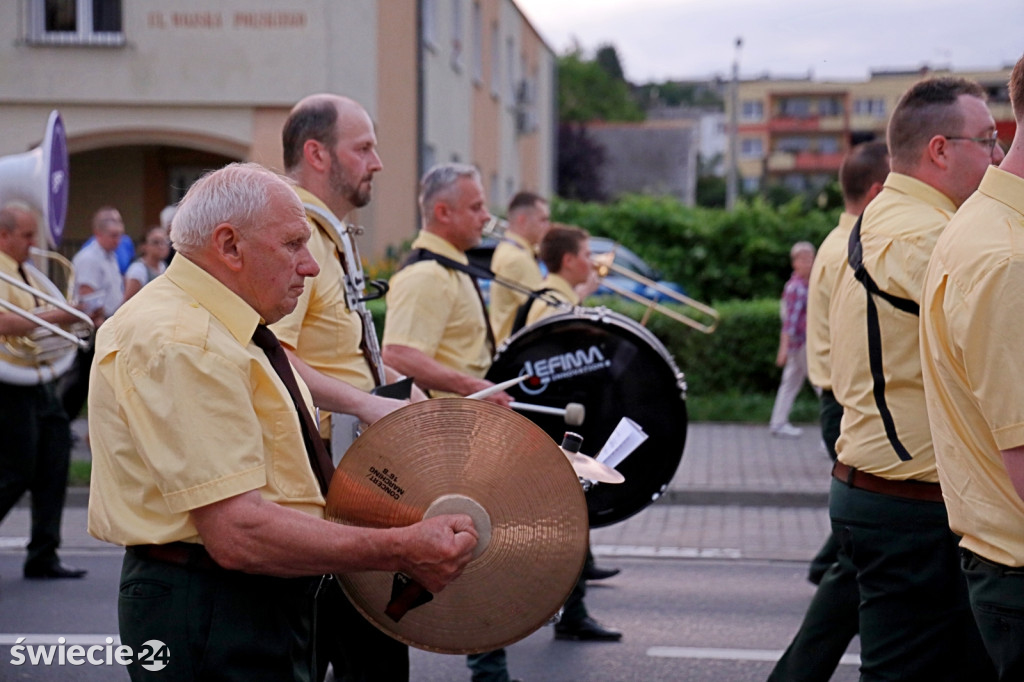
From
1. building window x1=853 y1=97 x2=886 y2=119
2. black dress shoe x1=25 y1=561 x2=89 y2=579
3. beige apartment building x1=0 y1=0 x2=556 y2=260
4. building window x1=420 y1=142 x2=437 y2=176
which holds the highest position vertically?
building window x1=853 y1=97 x2=886 y2=119

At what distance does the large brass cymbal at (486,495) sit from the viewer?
2.69 m

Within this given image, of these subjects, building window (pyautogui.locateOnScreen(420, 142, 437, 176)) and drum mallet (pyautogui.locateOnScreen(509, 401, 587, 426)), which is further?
building window (pyautogui.locateOnScreen(420, 142, 437, 176))

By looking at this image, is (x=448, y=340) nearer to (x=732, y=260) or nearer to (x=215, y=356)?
(x=215, y=356)

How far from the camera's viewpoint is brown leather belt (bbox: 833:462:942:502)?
3475 mm

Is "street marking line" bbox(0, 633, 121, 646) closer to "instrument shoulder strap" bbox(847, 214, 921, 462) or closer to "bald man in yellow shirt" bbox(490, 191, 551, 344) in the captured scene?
"bald man in yellow shirt" bbox(490, 191, 551, 344)

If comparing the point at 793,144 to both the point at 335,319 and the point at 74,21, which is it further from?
the point at 335,319

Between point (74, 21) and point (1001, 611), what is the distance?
17507mm

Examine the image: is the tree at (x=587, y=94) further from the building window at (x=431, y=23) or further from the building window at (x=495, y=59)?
the building window at (x=431, y=23)

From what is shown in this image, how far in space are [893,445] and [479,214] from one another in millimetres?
2443

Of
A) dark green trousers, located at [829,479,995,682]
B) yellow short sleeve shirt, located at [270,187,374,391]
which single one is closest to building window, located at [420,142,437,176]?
yellow short sleeve shirt, located at [270,187,374,391]

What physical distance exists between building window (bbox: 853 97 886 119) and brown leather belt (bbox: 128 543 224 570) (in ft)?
353

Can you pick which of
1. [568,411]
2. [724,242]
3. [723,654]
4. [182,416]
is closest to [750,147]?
[724,242]

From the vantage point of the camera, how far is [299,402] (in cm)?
279

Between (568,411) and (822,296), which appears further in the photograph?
(822,296)
